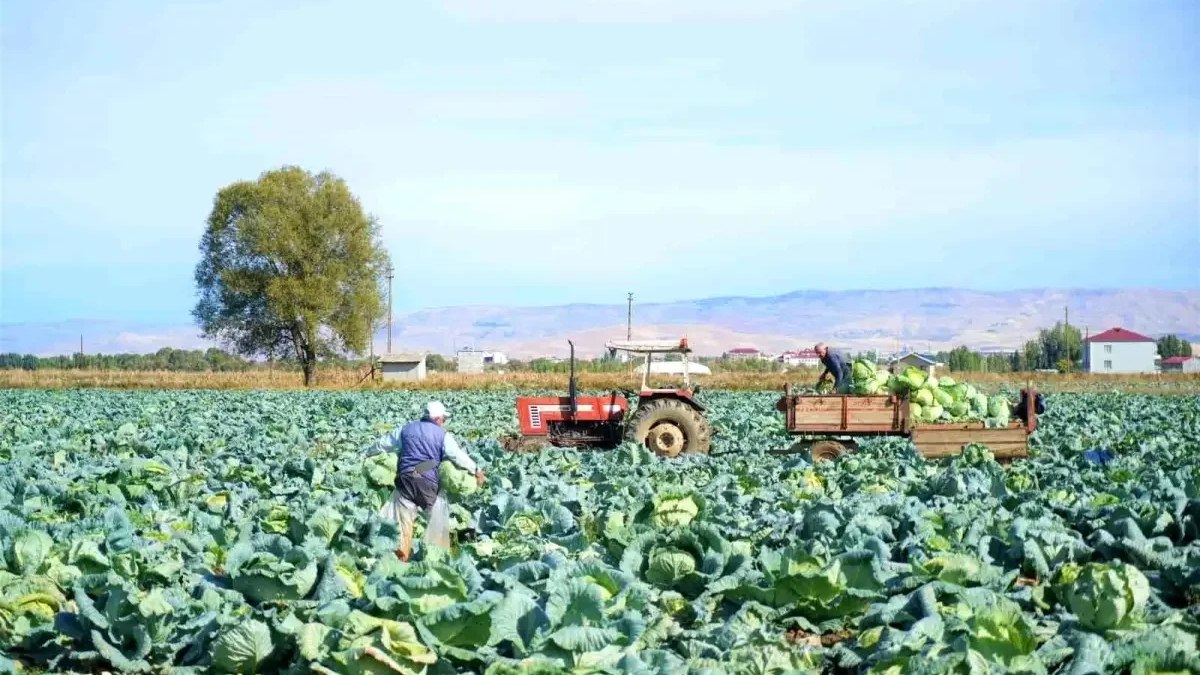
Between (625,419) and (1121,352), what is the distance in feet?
374

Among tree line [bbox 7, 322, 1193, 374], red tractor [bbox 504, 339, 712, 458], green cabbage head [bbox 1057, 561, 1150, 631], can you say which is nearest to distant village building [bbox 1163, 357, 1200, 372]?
tree line [bbox 7, 322, 1193, 374]

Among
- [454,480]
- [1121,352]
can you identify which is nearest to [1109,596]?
[454,480]

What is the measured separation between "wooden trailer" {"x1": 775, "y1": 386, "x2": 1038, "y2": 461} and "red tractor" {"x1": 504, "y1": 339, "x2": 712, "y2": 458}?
1634 mm

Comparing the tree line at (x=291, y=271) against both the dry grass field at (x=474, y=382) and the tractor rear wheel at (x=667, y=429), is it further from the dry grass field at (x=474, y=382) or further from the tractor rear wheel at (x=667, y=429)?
the tractor rear wheel at (x=667, y=429)

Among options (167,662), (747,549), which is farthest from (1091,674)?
(167,662)

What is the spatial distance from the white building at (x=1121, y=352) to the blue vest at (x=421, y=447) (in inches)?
4696

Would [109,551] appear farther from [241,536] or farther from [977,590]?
[977,590]

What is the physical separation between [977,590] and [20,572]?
6461 millimetres

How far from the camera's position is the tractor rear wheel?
18016 mm

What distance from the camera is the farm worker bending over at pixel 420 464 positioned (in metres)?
10.4

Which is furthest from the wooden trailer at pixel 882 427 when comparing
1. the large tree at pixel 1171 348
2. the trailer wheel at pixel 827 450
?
the large tree at pixel 1171 348

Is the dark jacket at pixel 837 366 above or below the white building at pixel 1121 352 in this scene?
below

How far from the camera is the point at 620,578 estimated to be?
7.37 metres

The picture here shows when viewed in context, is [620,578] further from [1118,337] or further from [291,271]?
[1118,337]
